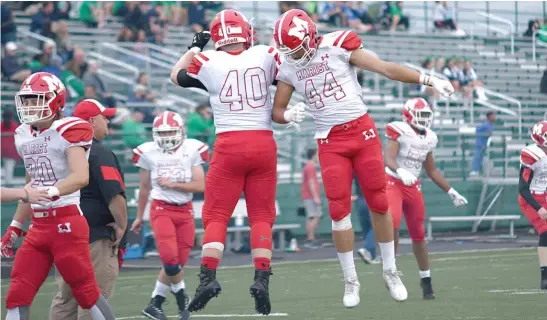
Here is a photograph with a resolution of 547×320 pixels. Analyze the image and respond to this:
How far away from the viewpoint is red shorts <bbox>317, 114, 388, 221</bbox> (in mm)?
9094

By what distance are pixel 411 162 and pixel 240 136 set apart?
4800 millimetres

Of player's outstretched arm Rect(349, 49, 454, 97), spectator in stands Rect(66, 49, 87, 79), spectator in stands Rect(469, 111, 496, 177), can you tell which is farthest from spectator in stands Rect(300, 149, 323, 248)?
player's outstretched arm Rect(349, 49, 454, 97)

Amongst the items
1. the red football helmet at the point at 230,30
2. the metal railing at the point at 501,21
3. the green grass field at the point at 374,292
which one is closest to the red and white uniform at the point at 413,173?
the green grass field at the point at 374,292

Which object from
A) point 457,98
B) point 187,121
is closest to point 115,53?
point 187,121

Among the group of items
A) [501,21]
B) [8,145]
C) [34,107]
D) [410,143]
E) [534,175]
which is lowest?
[501,21]

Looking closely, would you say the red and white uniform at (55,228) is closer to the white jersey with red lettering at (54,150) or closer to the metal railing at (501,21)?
the white jersey with red lettering at (54,150)

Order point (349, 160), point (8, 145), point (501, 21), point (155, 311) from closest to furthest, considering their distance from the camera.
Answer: point (349, 160) < point (155, 311) < point (8, 145) < point (501, 21)

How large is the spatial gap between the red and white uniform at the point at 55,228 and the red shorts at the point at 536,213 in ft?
21.3

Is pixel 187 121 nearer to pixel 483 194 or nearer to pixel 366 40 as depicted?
pixel 483 194

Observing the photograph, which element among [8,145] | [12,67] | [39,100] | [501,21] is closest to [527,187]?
[39,100]

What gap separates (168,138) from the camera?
475 inches

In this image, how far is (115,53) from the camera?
24.1 metres

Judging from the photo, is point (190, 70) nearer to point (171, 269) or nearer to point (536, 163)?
point (171, 269)

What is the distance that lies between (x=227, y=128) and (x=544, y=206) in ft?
19.7
